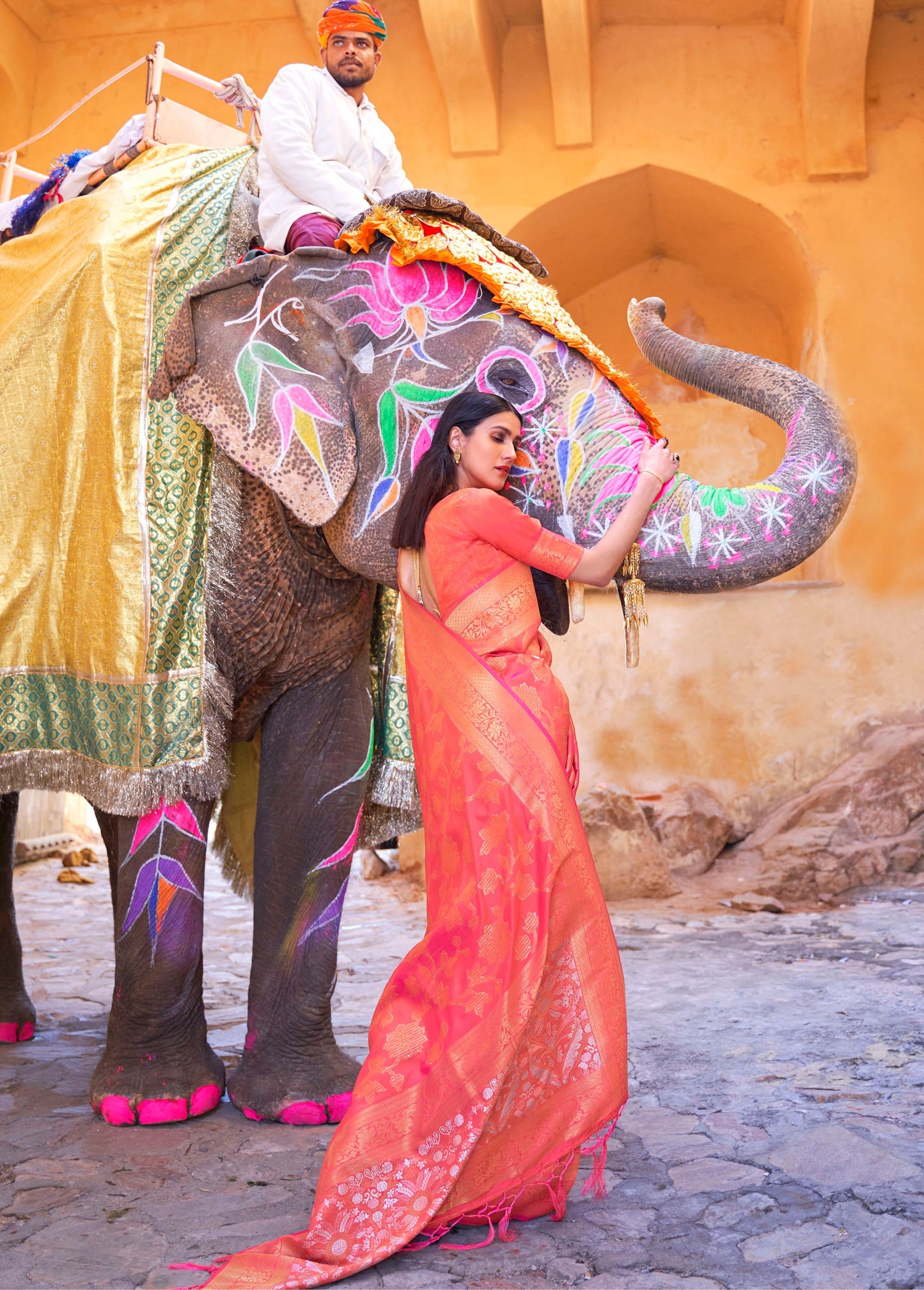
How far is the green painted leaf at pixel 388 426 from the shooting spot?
2.34m

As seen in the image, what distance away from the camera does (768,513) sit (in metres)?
2.06

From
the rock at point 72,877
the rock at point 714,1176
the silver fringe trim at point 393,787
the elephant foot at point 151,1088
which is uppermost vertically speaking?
the silver fringe trim at point 393,787

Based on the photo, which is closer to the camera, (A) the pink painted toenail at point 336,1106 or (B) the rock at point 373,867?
(A) the pink painted toenail at point 336,1106

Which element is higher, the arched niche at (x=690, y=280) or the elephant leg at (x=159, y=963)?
the arched niche at (x=690, y=280)

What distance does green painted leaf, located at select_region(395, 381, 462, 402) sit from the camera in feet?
7.59

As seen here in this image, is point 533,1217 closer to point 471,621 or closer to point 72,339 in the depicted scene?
point 471,621

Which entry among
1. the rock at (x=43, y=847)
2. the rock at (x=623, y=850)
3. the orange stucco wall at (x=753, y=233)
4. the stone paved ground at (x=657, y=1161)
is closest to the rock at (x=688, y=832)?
the rock at (x=623, y=850)

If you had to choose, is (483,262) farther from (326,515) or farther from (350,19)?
(350,19)

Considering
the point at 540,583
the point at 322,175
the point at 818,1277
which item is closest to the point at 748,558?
the point at 540,583

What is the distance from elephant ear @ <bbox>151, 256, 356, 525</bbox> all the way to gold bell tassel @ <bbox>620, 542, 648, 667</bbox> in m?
0.59

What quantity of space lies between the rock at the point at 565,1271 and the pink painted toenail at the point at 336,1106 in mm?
897

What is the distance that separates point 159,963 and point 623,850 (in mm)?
3472

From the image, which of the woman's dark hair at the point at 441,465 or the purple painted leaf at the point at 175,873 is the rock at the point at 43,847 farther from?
the woman's dark hair at the point at 441,465

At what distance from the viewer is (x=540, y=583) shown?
2238mm
